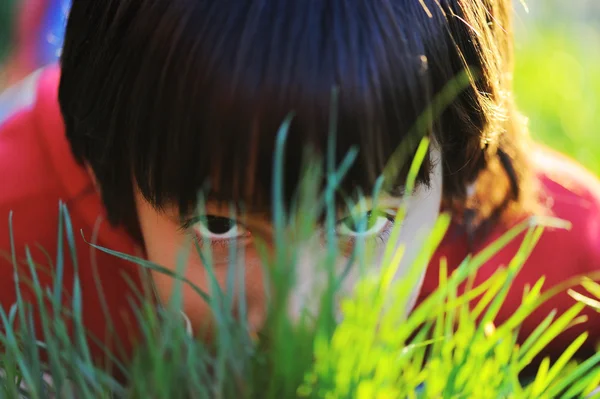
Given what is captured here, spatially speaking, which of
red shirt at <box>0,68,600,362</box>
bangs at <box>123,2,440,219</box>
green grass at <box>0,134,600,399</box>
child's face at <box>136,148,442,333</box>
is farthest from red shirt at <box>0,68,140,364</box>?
green grass at <box>0,134,600,399</box>

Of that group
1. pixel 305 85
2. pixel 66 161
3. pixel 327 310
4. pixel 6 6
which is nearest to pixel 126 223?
pixel 66 161

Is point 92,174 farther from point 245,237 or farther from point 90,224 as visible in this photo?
point 245,237

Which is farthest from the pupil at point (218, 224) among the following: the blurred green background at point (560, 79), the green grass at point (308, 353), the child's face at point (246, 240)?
the blurred green background at point (560, 79)

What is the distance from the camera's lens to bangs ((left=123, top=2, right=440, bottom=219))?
0.48 metres

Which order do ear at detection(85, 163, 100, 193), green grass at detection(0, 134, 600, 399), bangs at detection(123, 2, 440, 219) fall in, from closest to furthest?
green grass at detection(0, 134, 600, 399), bangs at detection(123, 2, 440, 219), ear at detection(85, 163, 100, 193)

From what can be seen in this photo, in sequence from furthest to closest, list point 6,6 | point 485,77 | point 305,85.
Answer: point 6,6, point 485,77, point 305,85

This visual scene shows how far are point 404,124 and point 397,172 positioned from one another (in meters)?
0.03

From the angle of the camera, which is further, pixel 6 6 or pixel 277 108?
pixel 6 6

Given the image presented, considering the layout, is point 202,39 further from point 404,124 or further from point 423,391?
point 423,391

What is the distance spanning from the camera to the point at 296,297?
1.40 ft

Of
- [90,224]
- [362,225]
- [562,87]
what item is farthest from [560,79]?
[362,225]

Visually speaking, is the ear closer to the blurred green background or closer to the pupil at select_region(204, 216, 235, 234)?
the pupil at select_region(204, 216, 235, 234)

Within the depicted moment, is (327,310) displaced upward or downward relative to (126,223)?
upward

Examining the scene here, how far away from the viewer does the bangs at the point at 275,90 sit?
48 cm
